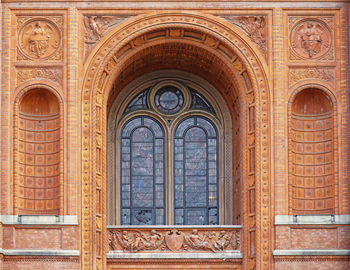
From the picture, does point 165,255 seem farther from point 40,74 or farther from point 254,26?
point 254,26

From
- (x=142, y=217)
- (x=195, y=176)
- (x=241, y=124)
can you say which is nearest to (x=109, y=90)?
(x=241, y=124)

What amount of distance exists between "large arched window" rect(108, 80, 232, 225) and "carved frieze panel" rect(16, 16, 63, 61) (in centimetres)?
363

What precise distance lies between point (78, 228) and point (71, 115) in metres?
2.99

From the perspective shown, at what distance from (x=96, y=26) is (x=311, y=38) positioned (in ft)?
19.0

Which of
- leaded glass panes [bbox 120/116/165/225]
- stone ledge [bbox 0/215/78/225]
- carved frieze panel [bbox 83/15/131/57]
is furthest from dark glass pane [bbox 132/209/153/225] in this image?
carved frieze panel [bbox 83/15/131/57]

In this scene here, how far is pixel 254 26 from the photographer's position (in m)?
32.3

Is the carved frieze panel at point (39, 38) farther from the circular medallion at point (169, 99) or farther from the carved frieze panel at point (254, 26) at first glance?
the carved frieze panel at point (254, 26)

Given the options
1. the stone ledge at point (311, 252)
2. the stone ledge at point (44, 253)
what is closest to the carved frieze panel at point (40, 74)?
the stone ledge at point (44, 253)

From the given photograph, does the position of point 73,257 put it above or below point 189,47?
below

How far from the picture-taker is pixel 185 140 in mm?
34781

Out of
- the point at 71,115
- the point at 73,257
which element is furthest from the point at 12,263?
the point at 71,115

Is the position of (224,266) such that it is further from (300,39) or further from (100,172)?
(300,39)

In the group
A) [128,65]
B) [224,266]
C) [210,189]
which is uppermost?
[128,65]

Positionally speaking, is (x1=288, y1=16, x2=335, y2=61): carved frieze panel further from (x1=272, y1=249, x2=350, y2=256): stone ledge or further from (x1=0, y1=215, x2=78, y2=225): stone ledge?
(x1=0, y1=215, x2=78, y2=225): stone ledge
